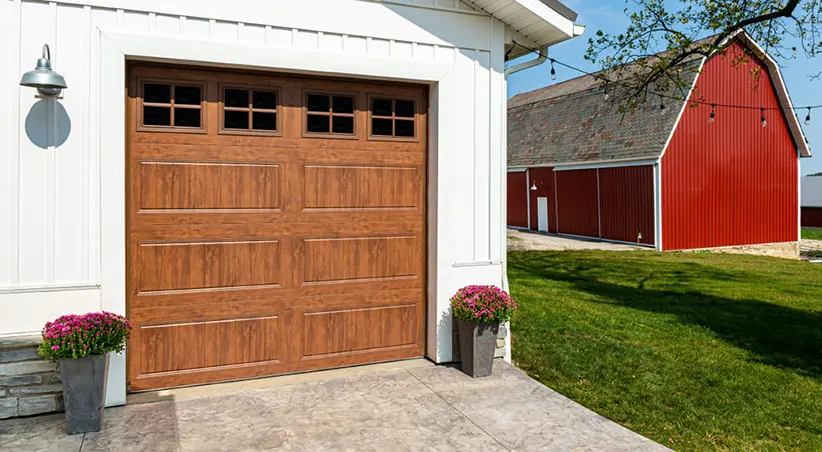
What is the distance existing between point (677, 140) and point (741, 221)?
418cm

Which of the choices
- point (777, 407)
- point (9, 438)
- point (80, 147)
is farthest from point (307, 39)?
point (777, 407)

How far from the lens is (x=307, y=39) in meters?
5.23

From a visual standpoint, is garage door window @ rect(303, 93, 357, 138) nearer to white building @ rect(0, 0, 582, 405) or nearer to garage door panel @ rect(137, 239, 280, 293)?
white building @ rect(0, 0, 582, 405)

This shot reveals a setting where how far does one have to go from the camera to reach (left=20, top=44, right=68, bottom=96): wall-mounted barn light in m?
4.15

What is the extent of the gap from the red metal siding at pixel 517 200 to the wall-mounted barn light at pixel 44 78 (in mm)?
24166

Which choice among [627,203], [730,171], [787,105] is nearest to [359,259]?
[627,203]

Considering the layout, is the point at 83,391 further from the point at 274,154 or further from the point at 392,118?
the point at 392,118

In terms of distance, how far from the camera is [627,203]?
21.2 meters

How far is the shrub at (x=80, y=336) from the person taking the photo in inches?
160

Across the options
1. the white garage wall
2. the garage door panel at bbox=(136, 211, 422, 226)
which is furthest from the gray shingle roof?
the white garage wall

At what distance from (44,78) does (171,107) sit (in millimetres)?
965

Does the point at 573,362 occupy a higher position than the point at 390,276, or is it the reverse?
the point at 390,276

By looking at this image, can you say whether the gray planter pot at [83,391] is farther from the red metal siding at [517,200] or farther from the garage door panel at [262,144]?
the red metal siding at [517,200]

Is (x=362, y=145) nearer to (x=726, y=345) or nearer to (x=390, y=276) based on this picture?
(x=390, y=276)
